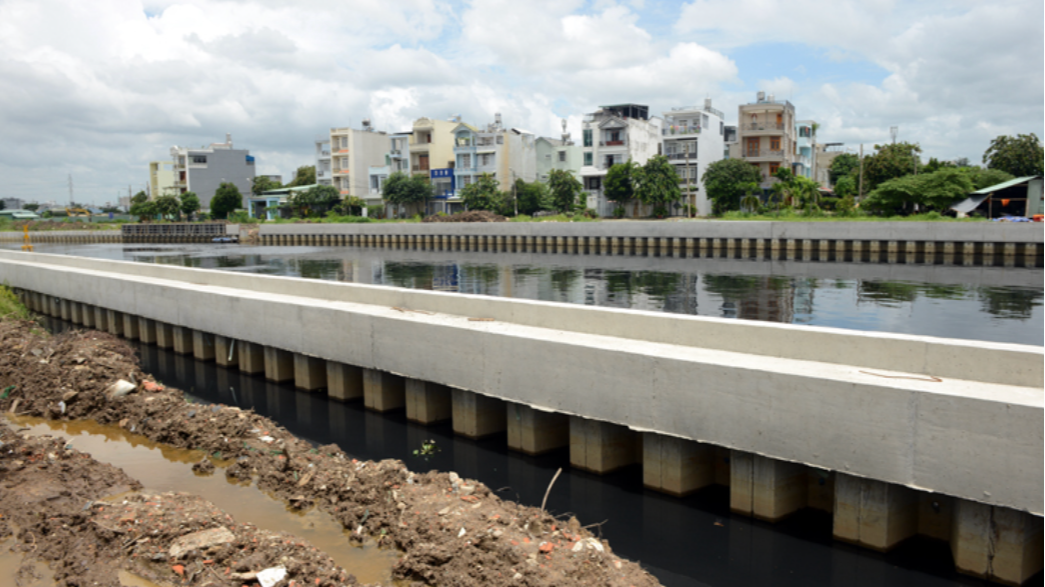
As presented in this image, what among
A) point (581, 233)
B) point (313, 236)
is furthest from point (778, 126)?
point (313, 236)

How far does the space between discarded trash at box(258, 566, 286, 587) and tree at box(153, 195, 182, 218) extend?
108m

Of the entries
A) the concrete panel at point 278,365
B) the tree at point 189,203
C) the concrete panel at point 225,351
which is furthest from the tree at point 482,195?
the concrete panel at point 278,365

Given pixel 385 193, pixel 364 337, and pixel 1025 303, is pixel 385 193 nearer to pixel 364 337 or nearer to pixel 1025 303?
pixel 1025 303

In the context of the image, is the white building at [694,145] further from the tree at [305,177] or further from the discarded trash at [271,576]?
the discarded trash at [271,576]

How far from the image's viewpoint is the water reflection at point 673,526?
308 inches

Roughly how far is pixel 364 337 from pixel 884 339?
8.41m

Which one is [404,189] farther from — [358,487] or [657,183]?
[358,487]

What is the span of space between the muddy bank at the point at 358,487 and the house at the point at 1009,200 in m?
53.9

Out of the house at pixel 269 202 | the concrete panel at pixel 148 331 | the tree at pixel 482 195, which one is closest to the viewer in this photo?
the concrete panel at pixel 148 331

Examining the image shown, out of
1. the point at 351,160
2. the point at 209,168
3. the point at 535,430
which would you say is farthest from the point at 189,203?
the point at 535,430

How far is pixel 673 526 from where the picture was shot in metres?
9.00

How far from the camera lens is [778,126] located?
75.1m

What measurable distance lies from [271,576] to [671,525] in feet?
16.0

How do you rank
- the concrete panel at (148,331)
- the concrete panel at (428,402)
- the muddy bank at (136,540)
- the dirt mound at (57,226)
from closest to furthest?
the muddy bank at (136,540) → the concrete panel at (428,402) → the concrete panel at (148,331) → the dirt mound at (57,226)
